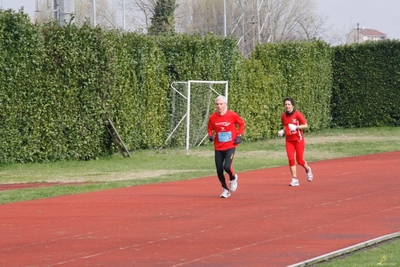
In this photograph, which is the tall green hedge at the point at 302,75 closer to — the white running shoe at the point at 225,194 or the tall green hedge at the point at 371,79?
the tall green hedge at the point at 371,79

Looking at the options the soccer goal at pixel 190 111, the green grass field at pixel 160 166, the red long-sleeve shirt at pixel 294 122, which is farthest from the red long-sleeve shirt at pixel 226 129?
the soccer goal at pixel 190 111

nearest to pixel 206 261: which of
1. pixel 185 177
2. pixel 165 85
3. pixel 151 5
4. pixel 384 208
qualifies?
pixel 384 208

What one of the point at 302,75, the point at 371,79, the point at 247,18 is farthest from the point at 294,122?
the point at 247,18

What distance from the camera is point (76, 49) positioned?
92.2 ft

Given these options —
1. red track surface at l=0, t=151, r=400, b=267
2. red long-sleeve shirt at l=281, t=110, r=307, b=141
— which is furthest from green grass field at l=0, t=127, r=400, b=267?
red long-sleeve shirt at l=281, t=110, r=307, b=141

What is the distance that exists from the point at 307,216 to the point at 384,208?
164cm

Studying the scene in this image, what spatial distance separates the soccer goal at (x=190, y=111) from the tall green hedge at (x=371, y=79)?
527 inches

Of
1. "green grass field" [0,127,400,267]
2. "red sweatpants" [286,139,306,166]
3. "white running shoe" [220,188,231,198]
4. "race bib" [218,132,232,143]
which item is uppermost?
"race bib" [218,132,232,143]

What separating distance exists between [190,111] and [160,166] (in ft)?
24.8

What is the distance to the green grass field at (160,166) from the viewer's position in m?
20.5

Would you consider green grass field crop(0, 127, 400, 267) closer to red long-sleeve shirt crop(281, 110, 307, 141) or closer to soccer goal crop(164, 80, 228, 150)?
soccer goal crop(164, 80, 228, 150)

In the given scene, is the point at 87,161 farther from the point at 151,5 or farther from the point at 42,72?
the point at 151,5

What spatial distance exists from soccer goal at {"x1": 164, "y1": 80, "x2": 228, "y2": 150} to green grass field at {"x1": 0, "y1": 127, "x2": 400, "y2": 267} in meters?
Result: 0.64

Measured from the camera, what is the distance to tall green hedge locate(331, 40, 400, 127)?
155 ft
